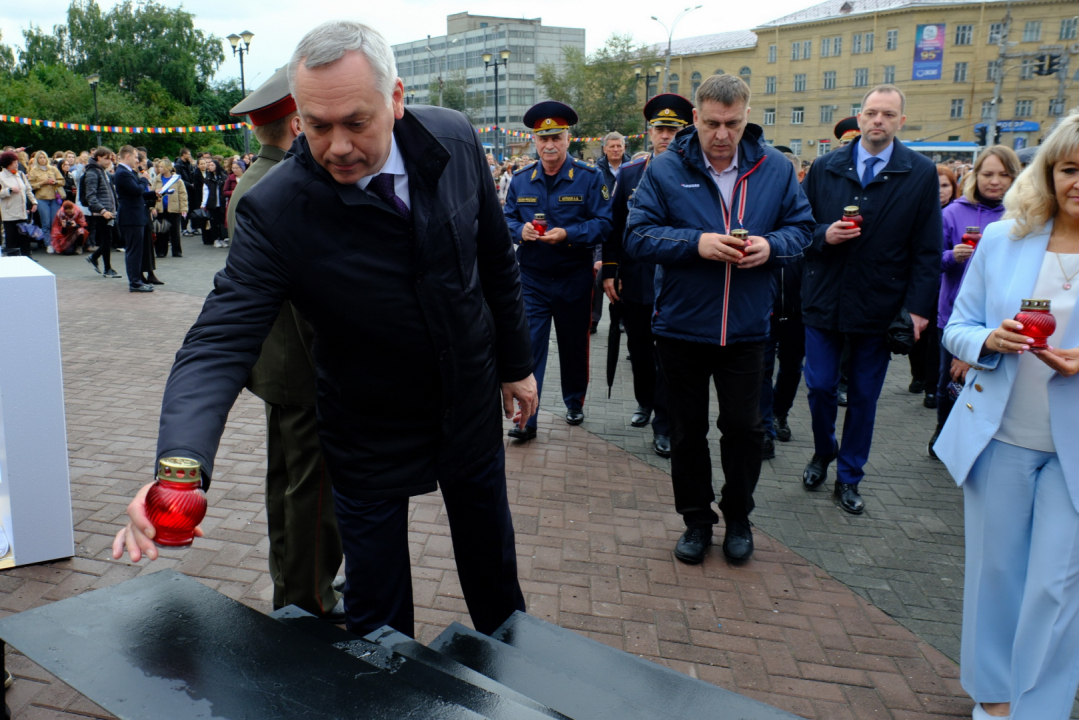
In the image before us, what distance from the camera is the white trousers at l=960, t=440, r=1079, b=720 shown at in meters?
2.50

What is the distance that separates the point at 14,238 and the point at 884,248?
15869 mm

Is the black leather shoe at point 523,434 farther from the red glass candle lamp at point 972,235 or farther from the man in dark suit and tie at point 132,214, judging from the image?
the man in dark suit and tie at point 132,214

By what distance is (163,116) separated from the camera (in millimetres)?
45531

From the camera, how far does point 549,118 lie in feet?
19.0

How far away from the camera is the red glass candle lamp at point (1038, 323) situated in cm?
241

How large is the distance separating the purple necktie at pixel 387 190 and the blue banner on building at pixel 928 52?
→ 71.4m

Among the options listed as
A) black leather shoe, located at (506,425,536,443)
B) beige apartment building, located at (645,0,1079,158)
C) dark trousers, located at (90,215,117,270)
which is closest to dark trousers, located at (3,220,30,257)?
dark trousers, located at (90,215,117,270)

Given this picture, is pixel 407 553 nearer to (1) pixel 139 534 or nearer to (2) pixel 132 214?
(1) pixel 139 534

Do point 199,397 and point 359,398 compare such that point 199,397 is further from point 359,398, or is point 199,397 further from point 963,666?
point 963,666

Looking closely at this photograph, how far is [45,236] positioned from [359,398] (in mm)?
18007

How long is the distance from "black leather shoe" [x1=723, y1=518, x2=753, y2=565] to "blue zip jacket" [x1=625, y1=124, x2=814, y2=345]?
0.98m

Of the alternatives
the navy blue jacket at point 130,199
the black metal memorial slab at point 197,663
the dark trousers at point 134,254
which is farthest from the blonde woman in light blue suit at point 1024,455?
the dark trousers at point 134,254

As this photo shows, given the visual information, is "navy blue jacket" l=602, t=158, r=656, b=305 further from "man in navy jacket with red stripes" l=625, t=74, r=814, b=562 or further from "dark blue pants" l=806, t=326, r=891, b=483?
"man in navy jacket with red stripes" l=625, t=74, r=814, b=562

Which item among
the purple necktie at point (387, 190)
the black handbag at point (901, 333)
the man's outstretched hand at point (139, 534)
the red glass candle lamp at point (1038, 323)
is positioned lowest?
the black handbag at point (901, 333)
